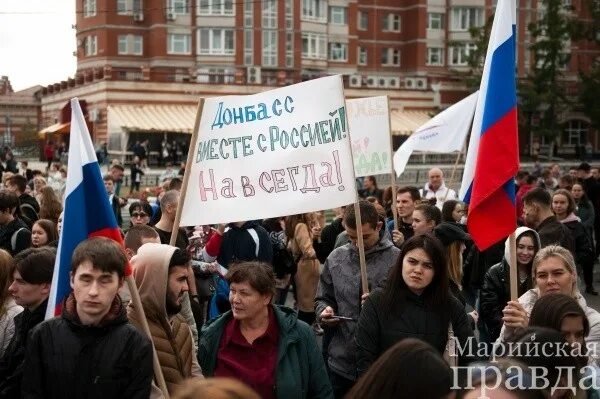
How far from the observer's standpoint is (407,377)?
2.41m

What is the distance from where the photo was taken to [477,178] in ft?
17.0

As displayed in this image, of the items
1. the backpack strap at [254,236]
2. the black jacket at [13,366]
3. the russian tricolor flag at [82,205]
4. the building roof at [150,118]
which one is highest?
the building roof at [150,118]

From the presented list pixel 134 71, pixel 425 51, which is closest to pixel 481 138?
pixel 134 71

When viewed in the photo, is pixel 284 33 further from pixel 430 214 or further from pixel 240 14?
pixel 430 214

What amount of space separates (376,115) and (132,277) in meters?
5.44

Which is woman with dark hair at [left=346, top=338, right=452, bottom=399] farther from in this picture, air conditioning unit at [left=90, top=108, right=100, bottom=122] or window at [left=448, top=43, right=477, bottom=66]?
window at [left=448, top=43, right=477, bottom=66]

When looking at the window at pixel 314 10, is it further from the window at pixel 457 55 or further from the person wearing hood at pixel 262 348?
the person wearing hood at pixel 262 348

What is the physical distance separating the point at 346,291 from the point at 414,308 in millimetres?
955

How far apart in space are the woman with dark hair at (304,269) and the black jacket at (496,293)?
299 centimetres

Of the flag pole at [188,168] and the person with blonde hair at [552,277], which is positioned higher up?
the flag pole at [188,168]

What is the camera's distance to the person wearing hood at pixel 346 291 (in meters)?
5.23

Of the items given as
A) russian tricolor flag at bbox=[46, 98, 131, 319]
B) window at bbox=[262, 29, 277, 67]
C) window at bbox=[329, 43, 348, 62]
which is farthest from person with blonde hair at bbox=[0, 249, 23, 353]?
window at bbox=[329, 43, 348, 62]

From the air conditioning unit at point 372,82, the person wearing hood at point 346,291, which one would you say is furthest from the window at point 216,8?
the person wearing hood at point 346,291

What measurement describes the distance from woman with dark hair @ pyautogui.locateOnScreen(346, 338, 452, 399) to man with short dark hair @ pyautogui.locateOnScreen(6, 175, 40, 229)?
733cm
